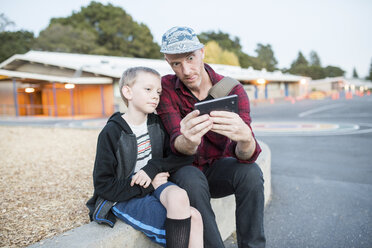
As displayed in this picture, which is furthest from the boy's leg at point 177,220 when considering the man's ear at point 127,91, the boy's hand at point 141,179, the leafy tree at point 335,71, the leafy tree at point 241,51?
the leafy tree at point 335,71

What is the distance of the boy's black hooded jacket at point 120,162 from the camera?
176 centimetres

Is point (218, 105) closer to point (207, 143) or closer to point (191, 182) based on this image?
point (191, 182)

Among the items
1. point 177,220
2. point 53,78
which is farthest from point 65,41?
point 177,220

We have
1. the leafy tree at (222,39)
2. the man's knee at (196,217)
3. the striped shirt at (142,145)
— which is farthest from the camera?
the leafy tree at (222,39)

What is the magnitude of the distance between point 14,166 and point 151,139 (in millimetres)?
3466

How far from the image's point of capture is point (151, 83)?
6.70 ft

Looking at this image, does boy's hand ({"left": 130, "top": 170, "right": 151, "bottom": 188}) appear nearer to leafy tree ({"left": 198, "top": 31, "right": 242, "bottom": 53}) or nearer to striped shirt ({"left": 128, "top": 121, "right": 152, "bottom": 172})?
striped shirt ({"left": 128, "top": 121, "right": 152, "bottom": 172})

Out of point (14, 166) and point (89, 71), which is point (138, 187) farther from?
point (89, 71)

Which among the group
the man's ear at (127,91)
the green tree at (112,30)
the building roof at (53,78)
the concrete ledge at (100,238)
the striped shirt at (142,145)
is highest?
the green tree at (112,30)

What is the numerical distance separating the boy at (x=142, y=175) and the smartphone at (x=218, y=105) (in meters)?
0.54

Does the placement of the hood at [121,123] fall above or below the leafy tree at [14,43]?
below

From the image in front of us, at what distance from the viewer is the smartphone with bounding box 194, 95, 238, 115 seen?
1.60m

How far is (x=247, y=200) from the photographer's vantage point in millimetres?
1890

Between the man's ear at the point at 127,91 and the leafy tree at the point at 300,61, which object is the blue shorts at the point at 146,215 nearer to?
the man's ear at the point at 127,91
